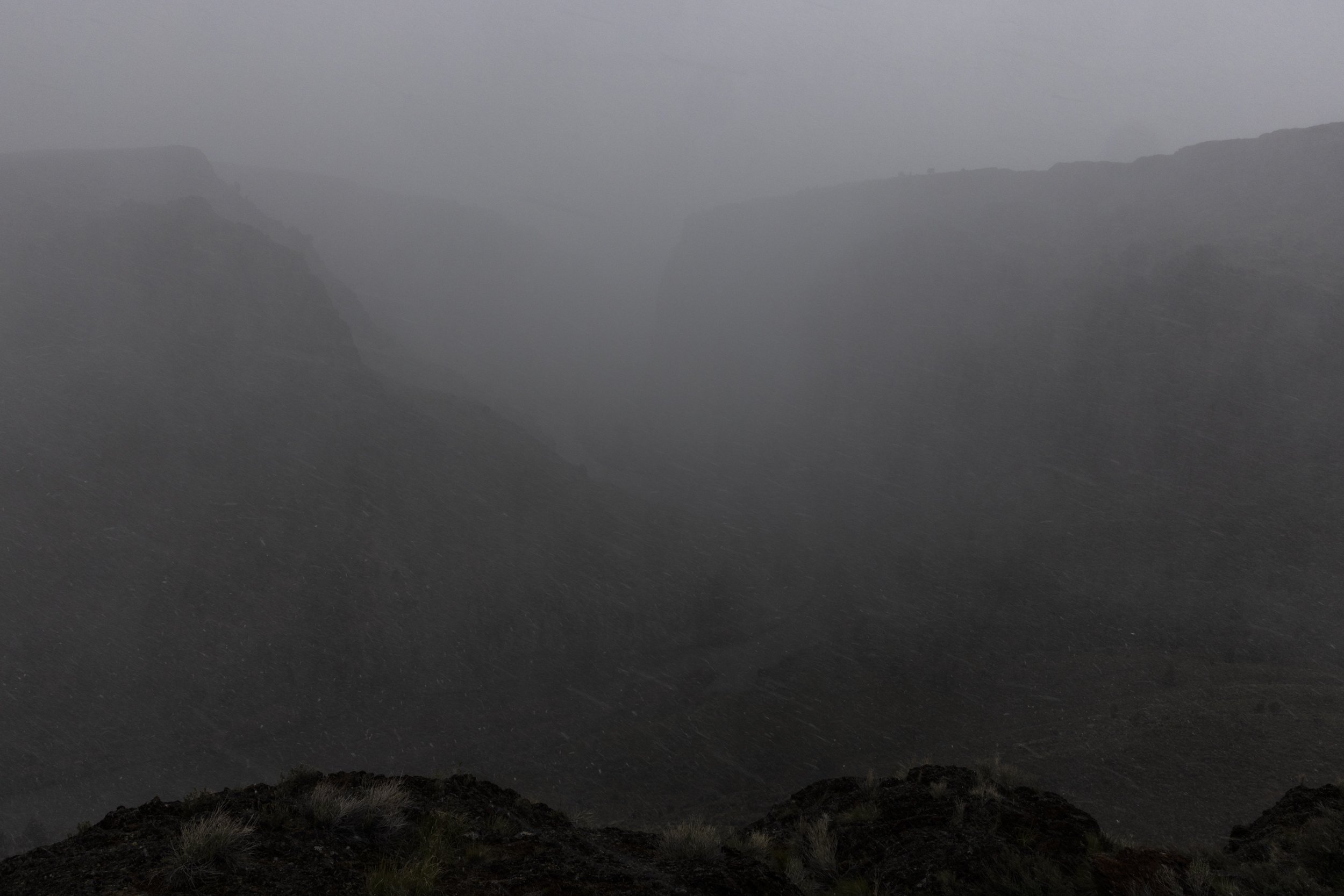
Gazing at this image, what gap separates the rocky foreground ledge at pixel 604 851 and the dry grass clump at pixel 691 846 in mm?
25

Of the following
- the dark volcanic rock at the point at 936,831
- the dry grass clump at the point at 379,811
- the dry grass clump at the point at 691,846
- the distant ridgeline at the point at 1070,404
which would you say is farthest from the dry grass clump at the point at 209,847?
the distant ridgeline at the point at 1070,404

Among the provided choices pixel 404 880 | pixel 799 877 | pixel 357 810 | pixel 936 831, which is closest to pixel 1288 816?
pixel 936 831

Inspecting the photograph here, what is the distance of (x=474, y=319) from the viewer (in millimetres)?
55625

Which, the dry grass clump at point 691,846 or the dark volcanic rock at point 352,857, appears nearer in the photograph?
the dark volcanic rock at point 352,857

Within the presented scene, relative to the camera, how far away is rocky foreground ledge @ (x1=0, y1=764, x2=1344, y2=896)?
625 cm

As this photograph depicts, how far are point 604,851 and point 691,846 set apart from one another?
1027mm

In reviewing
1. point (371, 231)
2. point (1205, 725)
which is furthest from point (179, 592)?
point (371, 231)

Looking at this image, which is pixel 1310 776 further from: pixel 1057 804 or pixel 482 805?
pixel 482 805

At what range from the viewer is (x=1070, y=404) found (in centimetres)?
2858

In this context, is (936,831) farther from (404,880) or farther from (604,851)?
(404,880)

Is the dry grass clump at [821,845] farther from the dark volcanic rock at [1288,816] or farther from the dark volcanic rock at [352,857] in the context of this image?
the dark volcanic rock at [1288,816]

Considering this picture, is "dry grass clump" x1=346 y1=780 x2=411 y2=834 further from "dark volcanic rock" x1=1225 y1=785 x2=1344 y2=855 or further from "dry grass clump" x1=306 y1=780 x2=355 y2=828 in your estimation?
"dark volcanic rock" x1=1225 y1=785 x2=1344 y2=855

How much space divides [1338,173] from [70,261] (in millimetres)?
55716

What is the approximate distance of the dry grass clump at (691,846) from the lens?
26.4 feet
